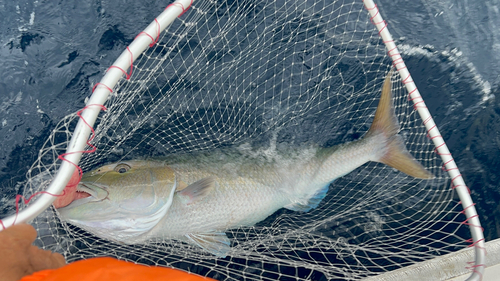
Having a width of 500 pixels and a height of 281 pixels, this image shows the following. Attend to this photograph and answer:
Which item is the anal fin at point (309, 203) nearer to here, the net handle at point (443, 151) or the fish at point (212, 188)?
the fish at point (212, 188)

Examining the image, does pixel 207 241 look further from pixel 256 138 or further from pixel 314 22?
pixel 314 22

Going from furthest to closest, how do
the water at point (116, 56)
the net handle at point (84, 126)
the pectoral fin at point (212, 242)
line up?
1. the water at point (116, 56)
2. the pectoral fin at point (212, 242)
3. the net handle at point (84, 126)

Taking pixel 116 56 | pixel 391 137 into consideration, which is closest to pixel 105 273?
pixel 391 137

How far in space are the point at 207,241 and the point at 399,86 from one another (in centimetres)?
264

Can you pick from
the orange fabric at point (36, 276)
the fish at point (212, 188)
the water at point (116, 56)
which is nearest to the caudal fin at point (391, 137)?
the fish at point (212, 188)

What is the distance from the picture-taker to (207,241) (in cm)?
294

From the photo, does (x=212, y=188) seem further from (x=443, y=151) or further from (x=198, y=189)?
(x=443, y=151)

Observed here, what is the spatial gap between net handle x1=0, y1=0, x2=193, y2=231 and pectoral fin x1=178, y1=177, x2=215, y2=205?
48.2 inches

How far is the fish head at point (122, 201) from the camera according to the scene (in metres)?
2.46

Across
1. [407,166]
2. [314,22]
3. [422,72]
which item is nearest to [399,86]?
[407,166]

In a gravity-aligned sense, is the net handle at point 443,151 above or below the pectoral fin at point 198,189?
above

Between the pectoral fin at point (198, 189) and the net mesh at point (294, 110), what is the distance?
0.73 m

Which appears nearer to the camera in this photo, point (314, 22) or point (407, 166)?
point (407, 166)

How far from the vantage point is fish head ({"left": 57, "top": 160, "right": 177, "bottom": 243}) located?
246 cm
